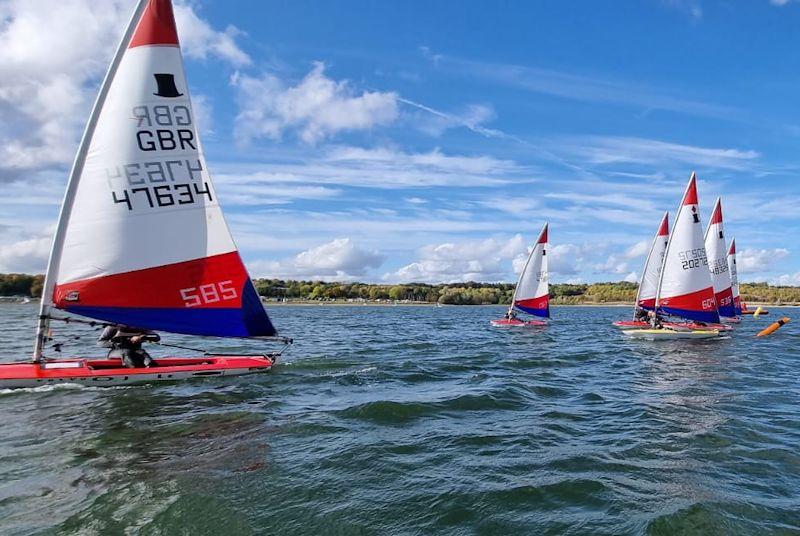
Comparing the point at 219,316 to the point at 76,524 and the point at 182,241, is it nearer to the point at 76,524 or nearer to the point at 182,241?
the point at 182,241

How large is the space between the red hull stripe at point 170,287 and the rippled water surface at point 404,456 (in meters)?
2.72

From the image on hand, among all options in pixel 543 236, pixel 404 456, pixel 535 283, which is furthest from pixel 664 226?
pixel 404 456

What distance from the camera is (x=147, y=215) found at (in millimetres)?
14117

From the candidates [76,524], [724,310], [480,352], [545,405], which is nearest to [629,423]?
[545,405]

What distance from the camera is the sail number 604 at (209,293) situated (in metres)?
14.8

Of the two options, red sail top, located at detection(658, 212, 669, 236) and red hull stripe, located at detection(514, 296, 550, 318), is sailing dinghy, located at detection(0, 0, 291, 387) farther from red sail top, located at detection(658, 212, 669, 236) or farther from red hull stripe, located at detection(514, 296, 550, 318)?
red sail top, located at detection(658, 212, 669, 236)

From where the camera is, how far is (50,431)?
11305mm

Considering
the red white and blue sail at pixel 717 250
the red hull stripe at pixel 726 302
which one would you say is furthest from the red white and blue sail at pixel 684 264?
the red hull stripe at pixel 726 302

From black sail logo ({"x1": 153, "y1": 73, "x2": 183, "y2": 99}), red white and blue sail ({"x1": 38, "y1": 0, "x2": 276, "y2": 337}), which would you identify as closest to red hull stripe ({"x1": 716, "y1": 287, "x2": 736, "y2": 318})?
red white and blue sail ({"x1": 38, "y1": 0, "x2": 276, "y2": 337})

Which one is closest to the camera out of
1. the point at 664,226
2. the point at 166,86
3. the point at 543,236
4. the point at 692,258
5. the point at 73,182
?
the point at 73,182

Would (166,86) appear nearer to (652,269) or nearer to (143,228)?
(143,228)

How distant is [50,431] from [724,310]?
54.4 metres

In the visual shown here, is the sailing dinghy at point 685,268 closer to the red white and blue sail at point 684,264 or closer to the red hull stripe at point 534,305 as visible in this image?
the red white and blue sail at point 684,264

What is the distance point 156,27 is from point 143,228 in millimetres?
5407
